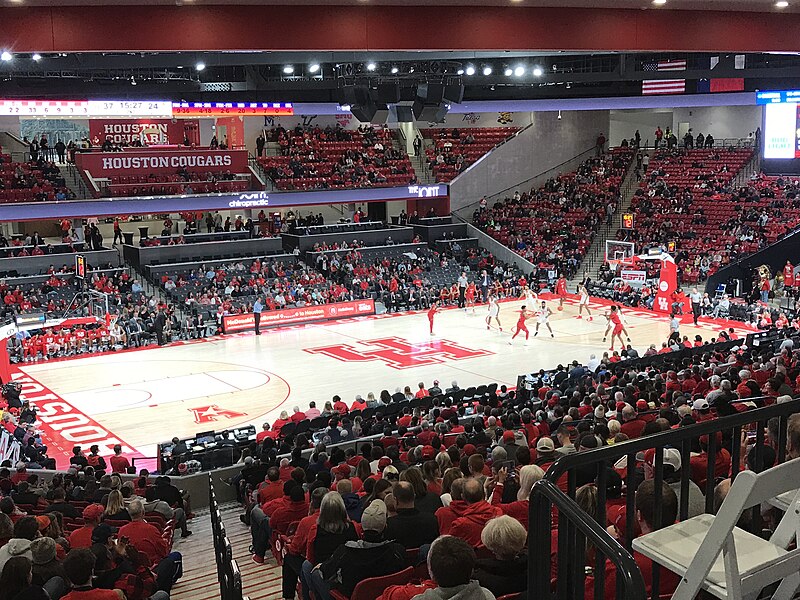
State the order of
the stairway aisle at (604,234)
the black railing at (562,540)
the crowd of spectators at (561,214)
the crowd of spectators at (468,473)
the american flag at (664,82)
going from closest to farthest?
the black railing at (562,540) < the crowd of spectators at (468,473) < the american flag at (664,82) < the stairway aisle at (604,234) < the crowd of spectators at (561,214)

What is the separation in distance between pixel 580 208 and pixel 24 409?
32243mm

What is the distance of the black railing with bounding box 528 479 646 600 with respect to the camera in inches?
87.7

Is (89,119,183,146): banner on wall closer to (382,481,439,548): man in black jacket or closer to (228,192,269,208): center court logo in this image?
(228,192,269,208): center court logo

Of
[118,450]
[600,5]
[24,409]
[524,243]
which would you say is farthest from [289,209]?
[600,5]

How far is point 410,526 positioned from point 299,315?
26.8 metres

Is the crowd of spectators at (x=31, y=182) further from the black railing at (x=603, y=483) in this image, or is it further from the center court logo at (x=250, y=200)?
the black railing at (x=603, y=483)

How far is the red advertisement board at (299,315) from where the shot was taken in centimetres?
3078

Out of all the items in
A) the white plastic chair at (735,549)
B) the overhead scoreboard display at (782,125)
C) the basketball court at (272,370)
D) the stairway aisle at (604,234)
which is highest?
the overhead scoreboard display at (782,125)

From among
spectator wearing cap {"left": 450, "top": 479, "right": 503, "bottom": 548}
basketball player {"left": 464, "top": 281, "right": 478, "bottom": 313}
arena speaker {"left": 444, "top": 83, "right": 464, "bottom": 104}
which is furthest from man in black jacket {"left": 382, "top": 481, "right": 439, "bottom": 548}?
basketball player {"left": 464, "top": 281, "right": 478, "bottom": 313}

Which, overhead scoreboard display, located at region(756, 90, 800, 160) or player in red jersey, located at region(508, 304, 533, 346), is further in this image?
overhead scoreboard display, located at region(756, 90, 800, 160)

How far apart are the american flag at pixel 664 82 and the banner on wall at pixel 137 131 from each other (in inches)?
926

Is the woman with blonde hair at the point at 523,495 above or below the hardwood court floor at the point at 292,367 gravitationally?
above

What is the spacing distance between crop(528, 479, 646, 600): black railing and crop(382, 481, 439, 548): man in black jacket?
11.4ft

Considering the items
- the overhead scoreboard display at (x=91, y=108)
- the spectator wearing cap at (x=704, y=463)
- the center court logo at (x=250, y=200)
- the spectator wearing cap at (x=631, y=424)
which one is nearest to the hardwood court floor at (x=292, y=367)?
the overhead scoreboard display at (x=91, y=108)
